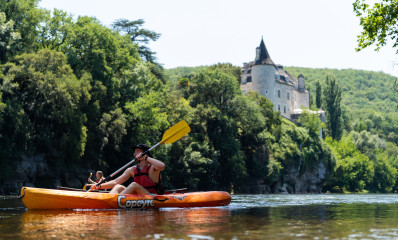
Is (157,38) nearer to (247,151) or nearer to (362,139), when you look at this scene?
(247,151)

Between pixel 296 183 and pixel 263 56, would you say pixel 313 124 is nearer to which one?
pixel 296 183

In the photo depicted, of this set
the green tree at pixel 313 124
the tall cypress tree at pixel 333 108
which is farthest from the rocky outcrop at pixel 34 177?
the tall cypress tree at pixel 333 108

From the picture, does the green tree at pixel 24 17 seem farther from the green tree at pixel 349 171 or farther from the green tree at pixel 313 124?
the green tree at pixel 349 171

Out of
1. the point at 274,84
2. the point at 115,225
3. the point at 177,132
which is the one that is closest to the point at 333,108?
the point at 274,84

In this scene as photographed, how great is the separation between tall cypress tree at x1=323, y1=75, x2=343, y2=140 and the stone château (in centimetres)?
353

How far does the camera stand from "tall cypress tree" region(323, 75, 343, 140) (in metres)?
97.2

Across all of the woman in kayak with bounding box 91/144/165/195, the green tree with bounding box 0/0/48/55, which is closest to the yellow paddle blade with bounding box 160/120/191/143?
the woman in kayak with bounding box 91/144/165/195

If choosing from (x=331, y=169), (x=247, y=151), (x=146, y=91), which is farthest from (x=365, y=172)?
(x=146, y=91)

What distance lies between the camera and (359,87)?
191500mm

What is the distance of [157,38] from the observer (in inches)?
2530

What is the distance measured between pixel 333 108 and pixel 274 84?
44.7 feet

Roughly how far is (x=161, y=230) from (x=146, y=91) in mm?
38168

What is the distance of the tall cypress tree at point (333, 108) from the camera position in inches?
3826

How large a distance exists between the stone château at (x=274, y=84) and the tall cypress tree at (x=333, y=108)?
353 centimetres
